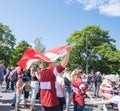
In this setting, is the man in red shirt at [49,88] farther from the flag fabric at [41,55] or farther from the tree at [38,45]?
the tree at [38,45]

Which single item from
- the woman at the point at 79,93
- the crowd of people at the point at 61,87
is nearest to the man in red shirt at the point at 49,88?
the crowd of people at the point at 61,87

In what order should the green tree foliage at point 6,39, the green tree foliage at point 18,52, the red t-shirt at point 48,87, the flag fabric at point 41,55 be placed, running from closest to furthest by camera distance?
the red t-shirt at point 48,87 < the flag fabric at point 41,55 < the green tree foliage at point 6,39 < the green tree foliage at point 18,52

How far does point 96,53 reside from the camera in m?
66.1

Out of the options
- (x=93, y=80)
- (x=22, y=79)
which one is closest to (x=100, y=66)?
(x=93, y=80)

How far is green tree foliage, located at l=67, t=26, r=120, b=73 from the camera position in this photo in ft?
213

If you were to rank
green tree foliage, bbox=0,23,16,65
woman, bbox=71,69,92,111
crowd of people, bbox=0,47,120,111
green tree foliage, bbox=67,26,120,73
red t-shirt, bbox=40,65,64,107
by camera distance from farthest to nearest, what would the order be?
green tree foliage, bbox=0,23,16,65
green tree foliage, bbox=67,26,120,73
woman, bbox=71,69,92,111
red t-shirt, bbox=40,65,64,107
crowd of people, bbox=0,47,120,111

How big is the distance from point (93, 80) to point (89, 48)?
1717 inches

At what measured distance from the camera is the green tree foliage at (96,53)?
64812mm

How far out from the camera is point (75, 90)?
31.7 ft

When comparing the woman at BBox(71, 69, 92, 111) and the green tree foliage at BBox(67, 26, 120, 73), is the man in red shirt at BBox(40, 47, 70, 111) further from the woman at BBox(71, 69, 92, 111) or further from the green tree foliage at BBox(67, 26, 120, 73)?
the green tree foliage at BBox(67, 26, 120, 73)

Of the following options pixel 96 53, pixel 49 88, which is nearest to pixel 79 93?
pixel 49 88

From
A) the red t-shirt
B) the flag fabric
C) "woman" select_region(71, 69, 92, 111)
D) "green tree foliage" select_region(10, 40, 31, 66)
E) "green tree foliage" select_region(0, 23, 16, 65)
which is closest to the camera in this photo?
the red t-shirt

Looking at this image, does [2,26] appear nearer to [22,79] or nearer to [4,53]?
[4,53]

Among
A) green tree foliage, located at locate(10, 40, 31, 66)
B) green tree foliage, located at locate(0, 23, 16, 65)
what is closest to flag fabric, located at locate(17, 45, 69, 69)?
green tree foliage, located at locate(0, 23, 16, 65)
